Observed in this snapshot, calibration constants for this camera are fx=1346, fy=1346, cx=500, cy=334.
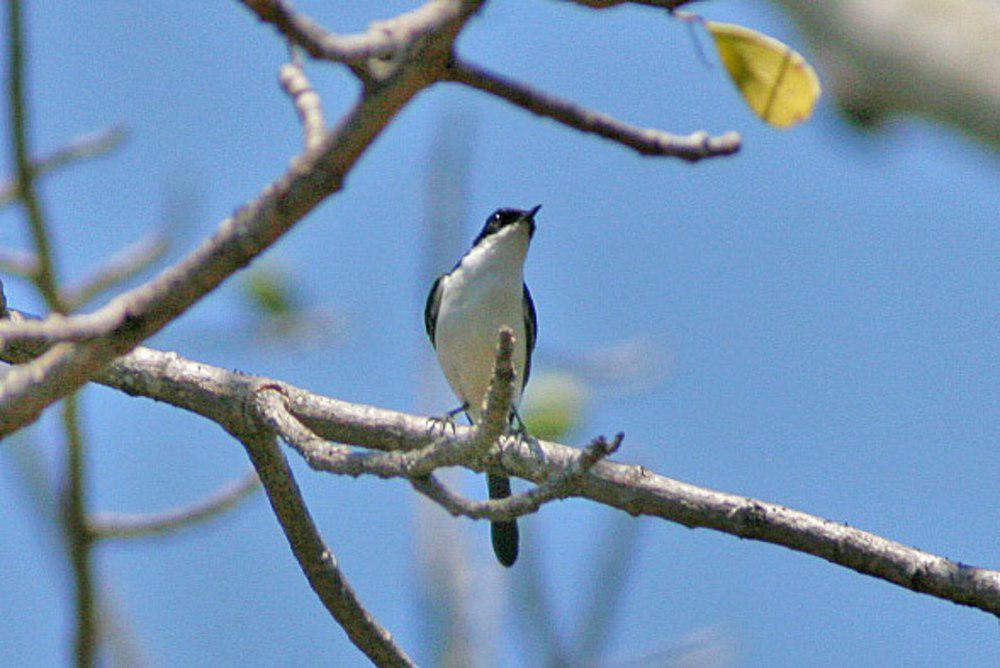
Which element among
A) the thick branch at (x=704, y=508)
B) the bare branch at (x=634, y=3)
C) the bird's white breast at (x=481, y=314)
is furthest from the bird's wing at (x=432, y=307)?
the bare branch at (x=634, y=3)

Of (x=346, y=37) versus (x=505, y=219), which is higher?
(x=346, y=37)

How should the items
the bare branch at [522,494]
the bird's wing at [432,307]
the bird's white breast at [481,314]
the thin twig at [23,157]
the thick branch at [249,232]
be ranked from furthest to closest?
the bird's wing at [432,307], the bird's white breast at [481,314], the thin twig at [23,157], the bare branch at [522,494], the thick branch at [249,232]

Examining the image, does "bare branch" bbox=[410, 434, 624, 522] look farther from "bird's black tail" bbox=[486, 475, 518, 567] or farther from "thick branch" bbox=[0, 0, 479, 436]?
"bird's black tail" bbox=[486, 475, 518, 567]

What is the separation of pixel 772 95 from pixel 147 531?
2002mm

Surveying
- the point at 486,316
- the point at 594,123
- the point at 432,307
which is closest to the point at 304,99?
the point at 594,123

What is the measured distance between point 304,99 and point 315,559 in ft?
4.76

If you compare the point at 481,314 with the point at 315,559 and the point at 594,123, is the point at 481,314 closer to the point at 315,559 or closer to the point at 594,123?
the point at 315,559

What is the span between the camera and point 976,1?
254cm

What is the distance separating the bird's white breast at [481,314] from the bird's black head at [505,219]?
70 millimetres

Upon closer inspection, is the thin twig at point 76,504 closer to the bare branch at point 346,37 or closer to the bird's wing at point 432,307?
the bare branch at point 346,37

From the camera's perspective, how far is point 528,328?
251 inches

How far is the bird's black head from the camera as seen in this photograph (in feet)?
20.5

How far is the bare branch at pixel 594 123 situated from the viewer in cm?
179

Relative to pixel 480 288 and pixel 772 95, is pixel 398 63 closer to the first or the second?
pixel 772 95
